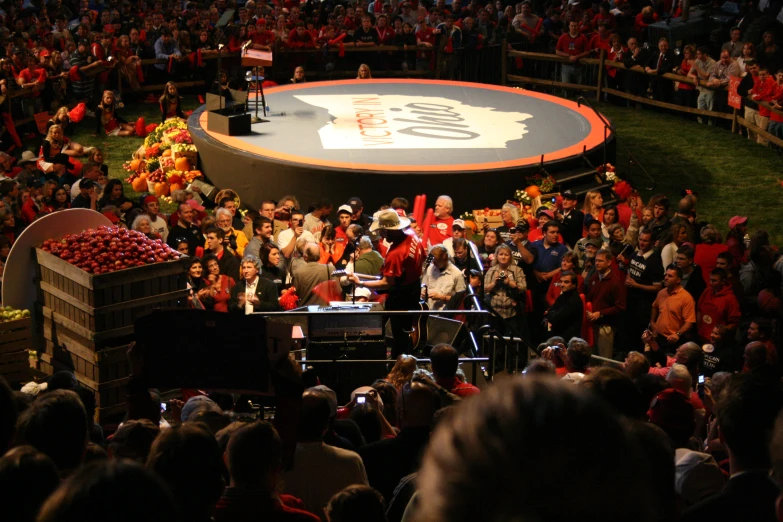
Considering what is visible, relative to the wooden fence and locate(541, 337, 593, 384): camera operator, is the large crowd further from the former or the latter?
the wooden fence

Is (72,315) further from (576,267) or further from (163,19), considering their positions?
(163,19)

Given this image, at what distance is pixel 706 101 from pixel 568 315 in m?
10.8

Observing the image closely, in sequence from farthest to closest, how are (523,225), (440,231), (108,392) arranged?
(440,231)
(523,225)
(108,392)

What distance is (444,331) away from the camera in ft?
32.0

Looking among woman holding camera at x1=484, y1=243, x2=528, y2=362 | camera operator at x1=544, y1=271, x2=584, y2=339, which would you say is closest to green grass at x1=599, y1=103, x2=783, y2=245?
camera operator at x1=544, y1=271, x2=584, y2=339

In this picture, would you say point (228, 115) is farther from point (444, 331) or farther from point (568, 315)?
point (444, 331)

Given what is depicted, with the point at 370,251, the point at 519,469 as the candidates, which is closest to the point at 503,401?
the point at 519,469

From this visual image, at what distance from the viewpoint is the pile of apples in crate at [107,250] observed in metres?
8.01

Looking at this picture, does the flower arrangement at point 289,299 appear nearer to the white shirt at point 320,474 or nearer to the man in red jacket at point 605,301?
the man in red jacket at point 605,301

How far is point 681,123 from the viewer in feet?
67.1

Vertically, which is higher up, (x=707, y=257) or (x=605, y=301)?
(x=707, y=257)

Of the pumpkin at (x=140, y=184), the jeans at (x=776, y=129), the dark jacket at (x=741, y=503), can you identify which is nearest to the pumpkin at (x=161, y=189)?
the pumpkin at (x=140, y=184)

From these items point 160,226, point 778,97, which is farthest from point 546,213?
point 778,97

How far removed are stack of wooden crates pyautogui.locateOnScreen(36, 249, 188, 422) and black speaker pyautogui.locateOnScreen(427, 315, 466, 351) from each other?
97.0 inches
